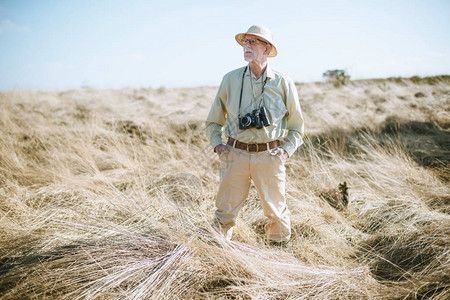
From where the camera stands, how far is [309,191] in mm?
3678

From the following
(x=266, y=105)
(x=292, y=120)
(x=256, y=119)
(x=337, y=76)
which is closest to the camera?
(x=256, y=119)

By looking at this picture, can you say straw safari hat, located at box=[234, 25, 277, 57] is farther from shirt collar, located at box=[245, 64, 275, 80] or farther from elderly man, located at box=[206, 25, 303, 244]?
shirt collar, located at box=[245, 64, 275, 80]

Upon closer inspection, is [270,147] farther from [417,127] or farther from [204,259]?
[417,127]

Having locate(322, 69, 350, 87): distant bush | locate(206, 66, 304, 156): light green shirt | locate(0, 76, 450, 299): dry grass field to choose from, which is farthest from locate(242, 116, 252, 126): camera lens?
locate(322, 69, 350, 87): distant bush

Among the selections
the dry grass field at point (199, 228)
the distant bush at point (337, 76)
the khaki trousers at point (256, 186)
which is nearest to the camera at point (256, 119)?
the khaki trousers at point (256, 186)

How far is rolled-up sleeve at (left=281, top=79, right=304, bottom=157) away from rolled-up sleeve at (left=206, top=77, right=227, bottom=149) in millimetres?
573

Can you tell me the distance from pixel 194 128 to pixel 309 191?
14.0 ft

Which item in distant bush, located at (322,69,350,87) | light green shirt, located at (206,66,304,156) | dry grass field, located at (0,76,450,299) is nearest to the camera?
dry grass field, located at (0,76,450,299)

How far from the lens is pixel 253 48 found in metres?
2.21

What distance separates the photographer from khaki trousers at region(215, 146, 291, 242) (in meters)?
2.26

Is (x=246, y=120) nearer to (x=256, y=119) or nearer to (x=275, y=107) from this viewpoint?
(x=256, y=119)

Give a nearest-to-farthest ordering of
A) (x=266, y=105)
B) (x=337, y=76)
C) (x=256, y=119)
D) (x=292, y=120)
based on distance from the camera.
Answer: (x=256, y=119)
(x=266, y=105)
(x=292, y=120)
(x=337, y=76)

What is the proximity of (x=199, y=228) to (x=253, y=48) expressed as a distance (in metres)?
1.70

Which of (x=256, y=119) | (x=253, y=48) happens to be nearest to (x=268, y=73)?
(x=253, y=48)
